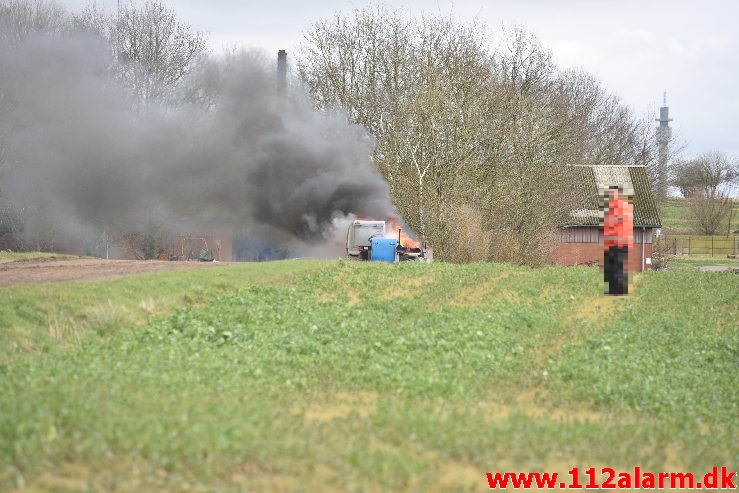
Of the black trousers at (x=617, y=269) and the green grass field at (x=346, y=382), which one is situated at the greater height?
the black trousers at (x=617, y=269)

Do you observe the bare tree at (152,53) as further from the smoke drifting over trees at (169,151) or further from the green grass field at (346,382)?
the green grass field at (346,382)

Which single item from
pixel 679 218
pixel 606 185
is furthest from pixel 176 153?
pixel 679 218

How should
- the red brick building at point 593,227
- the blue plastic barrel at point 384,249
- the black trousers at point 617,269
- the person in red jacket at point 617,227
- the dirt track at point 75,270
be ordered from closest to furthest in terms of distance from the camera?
1. the dirt track at point 75,270
2. the person in red jacket at point 617,227
3. the black trousers at point 617,269
4. the blue plastic barrel at point 384,249
5. the red brick building at point 593,227

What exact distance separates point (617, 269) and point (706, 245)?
73.8 m

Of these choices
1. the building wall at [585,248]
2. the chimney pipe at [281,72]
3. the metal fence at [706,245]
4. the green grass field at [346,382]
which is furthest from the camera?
the metal fence at [706,245]

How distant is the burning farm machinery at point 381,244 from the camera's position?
2948 centimetres

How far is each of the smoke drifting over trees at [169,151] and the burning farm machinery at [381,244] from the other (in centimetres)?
249

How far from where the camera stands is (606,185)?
188ft

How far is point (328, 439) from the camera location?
9539mm

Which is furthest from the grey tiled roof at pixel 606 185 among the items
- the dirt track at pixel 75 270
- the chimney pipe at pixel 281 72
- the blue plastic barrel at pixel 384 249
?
the dirt track at pixel 75 270

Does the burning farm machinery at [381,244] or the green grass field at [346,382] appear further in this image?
the burning farm machinery at [381,244]
